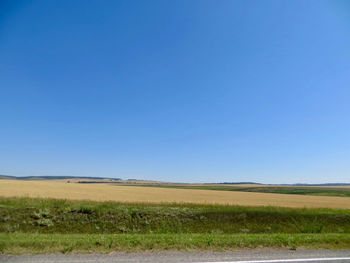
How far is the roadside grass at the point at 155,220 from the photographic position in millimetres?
14127

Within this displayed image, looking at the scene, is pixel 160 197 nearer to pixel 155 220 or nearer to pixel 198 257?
pixel 155 220

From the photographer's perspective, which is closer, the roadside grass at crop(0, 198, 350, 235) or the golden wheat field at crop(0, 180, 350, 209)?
the roadside grass at crop(0, 198, 350, 235)

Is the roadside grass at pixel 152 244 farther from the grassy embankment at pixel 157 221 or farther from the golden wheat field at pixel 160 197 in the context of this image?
the golden wheat field at pixel 160 197

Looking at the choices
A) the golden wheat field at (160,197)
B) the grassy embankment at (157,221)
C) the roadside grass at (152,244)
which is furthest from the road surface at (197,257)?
the golden wheat field at (160,197)

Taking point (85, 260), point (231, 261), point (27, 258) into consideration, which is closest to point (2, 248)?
point (27, 258)

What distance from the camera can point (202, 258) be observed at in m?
6.34

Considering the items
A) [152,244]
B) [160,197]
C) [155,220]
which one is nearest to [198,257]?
[152,244]

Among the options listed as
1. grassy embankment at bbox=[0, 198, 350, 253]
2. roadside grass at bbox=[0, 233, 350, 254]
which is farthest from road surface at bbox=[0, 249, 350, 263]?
grassy embankment at bbox=[0, 198, 350, 253]

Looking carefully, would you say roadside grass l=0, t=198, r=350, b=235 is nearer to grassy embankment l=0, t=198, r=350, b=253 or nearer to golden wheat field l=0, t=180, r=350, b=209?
grassy embankment l=0, t=198, r=350, b=253

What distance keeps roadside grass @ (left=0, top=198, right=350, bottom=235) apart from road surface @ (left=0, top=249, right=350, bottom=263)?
295 inches

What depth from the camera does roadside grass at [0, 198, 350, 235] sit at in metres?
14.1

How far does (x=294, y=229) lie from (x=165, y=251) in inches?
521

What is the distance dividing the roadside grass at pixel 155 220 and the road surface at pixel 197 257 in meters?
7.49

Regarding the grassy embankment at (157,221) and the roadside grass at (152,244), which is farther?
the grassy embankment at (157,221)
